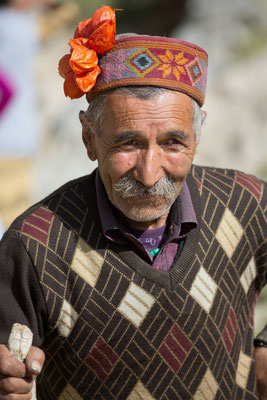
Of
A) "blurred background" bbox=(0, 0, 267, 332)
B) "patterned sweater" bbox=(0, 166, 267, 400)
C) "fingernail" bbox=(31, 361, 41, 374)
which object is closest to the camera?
"fingernail" bbox=(31, 361, 41, 374)

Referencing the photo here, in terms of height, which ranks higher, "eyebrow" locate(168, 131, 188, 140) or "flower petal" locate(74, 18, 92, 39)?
"flower petal" locate(74, 18, 92, 39)

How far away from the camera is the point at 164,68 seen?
2.36 meters

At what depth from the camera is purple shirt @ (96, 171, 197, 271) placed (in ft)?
8.22

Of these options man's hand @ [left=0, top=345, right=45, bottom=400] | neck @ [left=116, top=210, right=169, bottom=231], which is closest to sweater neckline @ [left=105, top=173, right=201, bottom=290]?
neck @ [left=116, top=210, right=169, bottom=231]

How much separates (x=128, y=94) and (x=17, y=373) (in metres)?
0.98

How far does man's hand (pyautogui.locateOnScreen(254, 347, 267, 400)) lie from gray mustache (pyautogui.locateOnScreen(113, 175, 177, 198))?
2.88 feet

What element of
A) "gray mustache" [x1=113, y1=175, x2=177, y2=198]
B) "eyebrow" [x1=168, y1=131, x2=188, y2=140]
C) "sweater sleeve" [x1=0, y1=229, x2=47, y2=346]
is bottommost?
"sweater sleeve" [x1=0, y1=229, x2=47, y2=346]

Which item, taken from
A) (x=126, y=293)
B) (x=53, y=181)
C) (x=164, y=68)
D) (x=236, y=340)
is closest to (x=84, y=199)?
(x=126, y=293)

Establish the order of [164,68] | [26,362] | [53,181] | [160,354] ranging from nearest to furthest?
[26,362]
[164,68]
[160,354]
[53,181]

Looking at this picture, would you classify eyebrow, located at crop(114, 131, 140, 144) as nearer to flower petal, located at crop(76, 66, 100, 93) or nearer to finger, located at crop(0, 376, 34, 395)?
flower petal, located at crop(76, 66, 100, 93)

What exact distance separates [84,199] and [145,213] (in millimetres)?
274

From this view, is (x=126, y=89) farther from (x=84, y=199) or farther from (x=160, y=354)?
(x=160, y=354)

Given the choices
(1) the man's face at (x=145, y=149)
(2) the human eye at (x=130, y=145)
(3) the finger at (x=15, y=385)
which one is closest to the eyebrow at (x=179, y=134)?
(1) the man's face at (x=145, y=149)

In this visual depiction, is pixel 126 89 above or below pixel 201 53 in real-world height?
below
